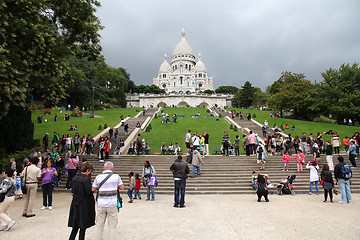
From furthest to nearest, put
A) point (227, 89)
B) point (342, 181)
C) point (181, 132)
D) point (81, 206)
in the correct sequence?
point (227, 89) < point (181, 132) < point (342, 181) < point (81, 206)

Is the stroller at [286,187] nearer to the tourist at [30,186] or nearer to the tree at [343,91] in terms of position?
the tourist at [30,186]

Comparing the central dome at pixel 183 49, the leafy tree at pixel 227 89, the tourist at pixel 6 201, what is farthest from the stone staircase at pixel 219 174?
the central dome at pixel 183 49

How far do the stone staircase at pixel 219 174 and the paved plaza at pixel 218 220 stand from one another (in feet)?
6.09

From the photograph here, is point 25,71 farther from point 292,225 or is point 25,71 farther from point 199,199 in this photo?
point 292,225

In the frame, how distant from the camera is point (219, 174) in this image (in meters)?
12.8

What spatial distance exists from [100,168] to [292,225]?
1043 centimetres

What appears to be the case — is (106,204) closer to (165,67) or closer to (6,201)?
(6,201)

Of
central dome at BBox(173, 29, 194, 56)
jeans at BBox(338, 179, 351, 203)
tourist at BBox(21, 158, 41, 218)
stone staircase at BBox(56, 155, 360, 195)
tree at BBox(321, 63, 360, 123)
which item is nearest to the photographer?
tourist at BBox(21, 158, 41, 218)

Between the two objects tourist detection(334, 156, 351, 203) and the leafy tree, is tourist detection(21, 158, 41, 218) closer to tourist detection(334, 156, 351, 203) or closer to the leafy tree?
tourist detection(334, 156, 351, 203)

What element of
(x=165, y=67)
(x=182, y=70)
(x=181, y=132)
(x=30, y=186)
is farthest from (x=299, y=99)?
(x=165, y=67)

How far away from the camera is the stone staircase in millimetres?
11289

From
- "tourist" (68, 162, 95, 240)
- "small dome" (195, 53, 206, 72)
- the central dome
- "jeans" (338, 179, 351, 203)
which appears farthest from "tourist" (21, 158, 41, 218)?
"small dome" (195, 53, 206, 72)

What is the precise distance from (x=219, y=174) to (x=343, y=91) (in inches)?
1203

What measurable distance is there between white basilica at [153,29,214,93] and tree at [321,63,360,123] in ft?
235
